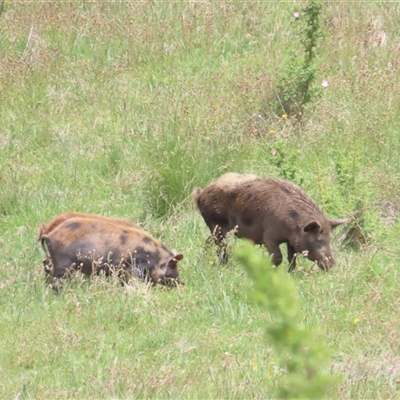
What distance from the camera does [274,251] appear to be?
8609mm

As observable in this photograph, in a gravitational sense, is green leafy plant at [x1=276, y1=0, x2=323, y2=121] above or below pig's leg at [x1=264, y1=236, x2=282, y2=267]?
above

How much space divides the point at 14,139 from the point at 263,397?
22.8ft

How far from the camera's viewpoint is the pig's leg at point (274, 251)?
857 cm

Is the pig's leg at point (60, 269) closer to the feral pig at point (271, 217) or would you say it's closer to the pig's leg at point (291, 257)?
the feral pig at point (271, 217)

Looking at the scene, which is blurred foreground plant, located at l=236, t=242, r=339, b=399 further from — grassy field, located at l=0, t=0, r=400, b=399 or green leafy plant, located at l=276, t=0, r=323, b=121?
green leafy plant, located at l=276, t=0, r=323, b=121

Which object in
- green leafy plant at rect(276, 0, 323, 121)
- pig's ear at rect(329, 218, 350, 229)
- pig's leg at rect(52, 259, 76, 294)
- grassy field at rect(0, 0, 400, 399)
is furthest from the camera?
green leafy plant at rect(276, 0, 323, 121)

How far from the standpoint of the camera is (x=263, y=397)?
19.3 ft

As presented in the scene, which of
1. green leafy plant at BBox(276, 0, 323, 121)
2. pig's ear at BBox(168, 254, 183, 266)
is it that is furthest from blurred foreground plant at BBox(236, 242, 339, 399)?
green leafy plant at BBox(276, 0, 323, 121)

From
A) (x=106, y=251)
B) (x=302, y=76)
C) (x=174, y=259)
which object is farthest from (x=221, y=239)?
(x=302, y=76)

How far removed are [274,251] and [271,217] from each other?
0.28 meters

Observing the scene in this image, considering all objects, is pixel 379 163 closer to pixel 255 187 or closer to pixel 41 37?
pixel 255 187

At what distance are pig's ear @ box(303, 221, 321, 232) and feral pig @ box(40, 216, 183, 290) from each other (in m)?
1.00

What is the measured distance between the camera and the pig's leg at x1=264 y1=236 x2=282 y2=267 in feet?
28.1

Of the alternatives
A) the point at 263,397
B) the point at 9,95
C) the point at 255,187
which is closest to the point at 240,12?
the point at 9,95
